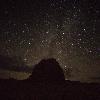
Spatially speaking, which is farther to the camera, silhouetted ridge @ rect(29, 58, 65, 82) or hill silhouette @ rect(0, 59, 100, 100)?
silhouetted ridge @ rect(29, 58, 65, 82)

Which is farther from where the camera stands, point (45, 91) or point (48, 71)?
point (48, 71)

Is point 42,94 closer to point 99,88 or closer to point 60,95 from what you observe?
point 60,95

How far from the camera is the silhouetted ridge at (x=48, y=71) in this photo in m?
51.1

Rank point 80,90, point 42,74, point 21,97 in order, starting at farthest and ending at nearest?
point 42,74, point 80,90, point 21,97

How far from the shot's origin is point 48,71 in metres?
51.8

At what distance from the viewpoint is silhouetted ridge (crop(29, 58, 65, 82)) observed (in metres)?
51.1

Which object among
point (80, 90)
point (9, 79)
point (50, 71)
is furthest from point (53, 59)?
point (80, 90)

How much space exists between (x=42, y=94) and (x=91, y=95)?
6213 mm

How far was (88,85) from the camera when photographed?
45.0m

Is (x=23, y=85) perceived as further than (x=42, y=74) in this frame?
No

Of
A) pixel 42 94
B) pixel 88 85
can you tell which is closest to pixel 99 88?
pixel 88 85

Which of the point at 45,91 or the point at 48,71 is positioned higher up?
the point at 45,91

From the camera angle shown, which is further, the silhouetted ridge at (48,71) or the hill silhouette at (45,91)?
the silhouetted ridge at (48,71)

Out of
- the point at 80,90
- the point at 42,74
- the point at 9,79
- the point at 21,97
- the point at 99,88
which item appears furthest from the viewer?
the point at 42,74
